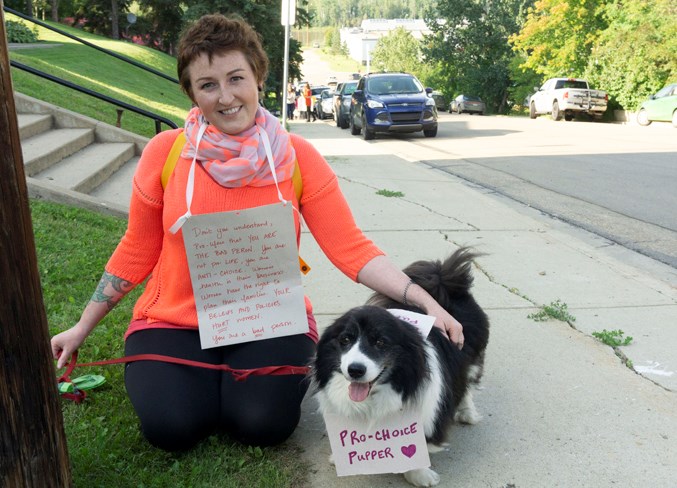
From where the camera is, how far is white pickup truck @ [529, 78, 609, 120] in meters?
29.3

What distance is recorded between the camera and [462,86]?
4816 cm

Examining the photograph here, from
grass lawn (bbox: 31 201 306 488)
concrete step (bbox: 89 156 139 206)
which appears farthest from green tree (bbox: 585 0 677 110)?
grass lawn (bbox: 31 201 306 488)

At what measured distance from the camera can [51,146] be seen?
25.5 feet

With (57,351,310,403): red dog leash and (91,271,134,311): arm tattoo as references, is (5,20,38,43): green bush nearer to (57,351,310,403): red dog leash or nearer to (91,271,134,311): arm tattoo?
(91,271,134,311): arm tattoo

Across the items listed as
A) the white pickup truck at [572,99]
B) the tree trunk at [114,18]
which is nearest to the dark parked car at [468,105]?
the white pickup truck at [572,99]

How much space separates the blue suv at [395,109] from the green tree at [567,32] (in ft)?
64.6

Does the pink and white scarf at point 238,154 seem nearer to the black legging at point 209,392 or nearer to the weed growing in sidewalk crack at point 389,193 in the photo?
the black legging at point 209,392

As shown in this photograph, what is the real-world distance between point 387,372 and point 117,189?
20.0ft

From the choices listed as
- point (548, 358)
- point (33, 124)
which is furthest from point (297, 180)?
point (33, 124)

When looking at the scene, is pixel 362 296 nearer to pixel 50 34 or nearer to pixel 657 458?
pixel 657 458

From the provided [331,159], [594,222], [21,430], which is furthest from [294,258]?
[331,159]

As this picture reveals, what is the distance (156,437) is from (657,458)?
210 cm

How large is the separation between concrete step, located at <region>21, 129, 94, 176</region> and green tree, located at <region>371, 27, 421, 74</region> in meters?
60.0

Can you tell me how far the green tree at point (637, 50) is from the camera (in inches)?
1075
